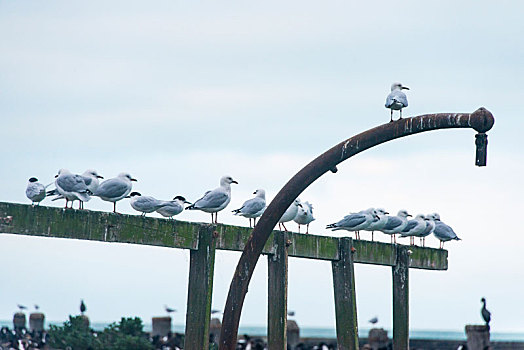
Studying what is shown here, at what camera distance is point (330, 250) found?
15.1 m

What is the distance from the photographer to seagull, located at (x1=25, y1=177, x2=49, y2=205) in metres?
14.4

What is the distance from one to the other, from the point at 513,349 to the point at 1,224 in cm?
2614

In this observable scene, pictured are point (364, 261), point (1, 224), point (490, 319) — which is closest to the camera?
point (1, 224)

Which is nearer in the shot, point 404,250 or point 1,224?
point 1,224

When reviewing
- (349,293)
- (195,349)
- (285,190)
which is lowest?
(195,349)

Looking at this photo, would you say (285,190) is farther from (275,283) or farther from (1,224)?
(1,224)

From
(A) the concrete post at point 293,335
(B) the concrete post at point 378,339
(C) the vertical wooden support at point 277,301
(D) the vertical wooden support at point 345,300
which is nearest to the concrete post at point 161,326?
(A) the concrete post at point 293,335

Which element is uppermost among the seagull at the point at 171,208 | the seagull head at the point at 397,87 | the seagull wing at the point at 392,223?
the seagull head at the point at 397,87

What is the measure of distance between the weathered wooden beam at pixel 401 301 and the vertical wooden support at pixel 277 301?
3228mm

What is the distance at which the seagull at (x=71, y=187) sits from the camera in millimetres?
14492

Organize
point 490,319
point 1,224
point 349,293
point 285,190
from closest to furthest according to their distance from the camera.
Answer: point 1,224
point 285,190
point 349,293
point 490,319

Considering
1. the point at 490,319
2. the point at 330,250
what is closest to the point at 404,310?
the point at 330,250

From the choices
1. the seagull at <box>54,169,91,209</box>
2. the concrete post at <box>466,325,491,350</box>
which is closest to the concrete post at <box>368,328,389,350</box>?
the concrete post at <box>466,325,491,350</box>

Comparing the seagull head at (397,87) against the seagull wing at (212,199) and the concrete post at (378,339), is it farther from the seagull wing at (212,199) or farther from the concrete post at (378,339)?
the concrete post at (378,339)
